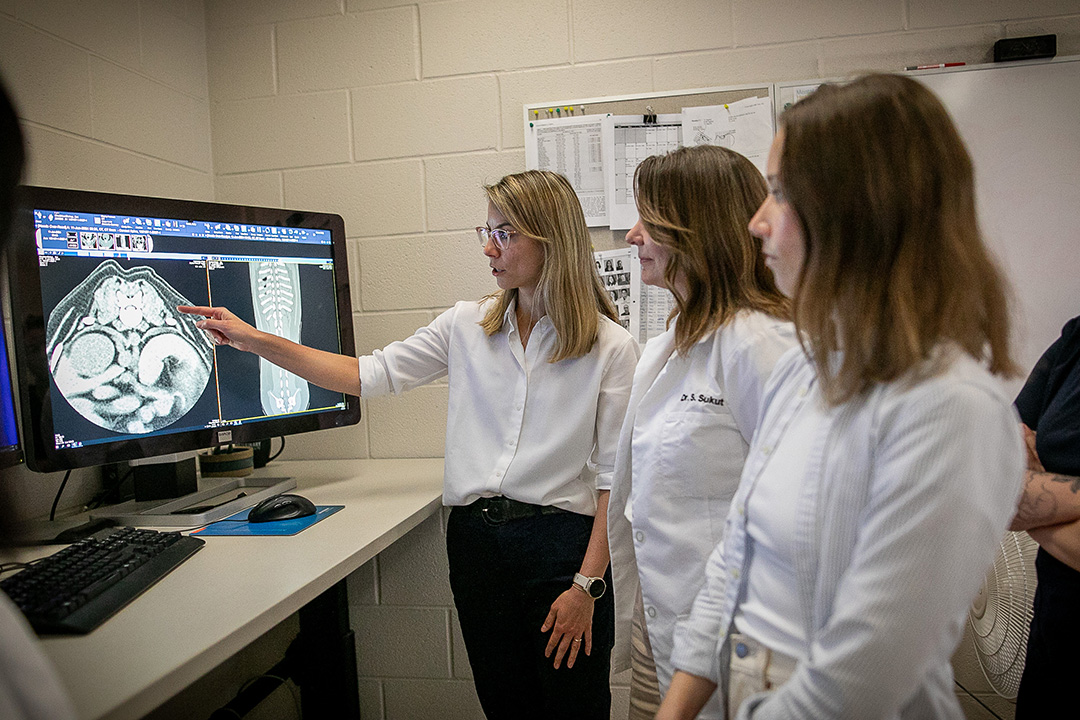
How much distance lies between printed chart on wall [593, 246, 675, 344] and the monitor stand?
3.48 ft

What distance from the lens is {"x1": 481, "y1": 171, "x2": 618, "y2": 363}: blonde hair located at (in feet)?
5.36

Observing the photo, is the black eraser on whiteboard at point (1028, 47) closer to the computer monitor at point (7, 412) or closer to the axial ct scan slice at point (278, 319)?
the axial ct scan slice at point (278, 319)

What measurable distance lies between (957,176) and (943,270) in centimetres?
10

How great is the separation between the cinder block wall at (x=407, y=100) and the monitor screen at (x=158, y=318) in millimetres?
402

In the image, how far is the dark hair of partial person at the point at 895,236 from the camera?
788mm

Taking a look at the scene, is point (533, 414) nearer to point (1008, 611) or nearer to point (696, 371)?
point (696, 371)


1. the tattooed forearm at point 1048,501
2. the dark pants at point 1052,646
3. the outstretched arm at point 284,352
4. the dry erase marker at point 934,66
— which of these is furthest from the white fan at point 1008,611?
the outstretched arm at point 284,352

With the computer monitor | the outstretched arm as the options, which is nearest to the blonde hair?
the outstretched arm

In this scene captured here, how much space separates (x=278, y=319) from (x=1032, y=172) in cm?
201

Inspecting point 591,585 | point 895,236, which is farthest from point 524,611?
point 895,236

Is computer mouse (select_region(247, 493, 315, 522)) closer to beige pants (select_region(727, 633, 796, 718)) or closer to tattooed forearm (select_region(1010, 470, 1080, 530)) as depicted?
beige pants (select_region(727, 633, 796, 718))

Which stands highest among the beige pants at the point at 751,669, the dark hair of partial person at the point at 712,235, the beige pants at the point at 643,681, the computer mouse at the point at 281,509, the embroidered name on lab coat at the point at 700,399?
the dark hair of partial person at the point at 712,235

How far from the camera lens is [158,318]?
1619 mm

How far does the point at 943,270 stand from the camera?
79 centimetres
